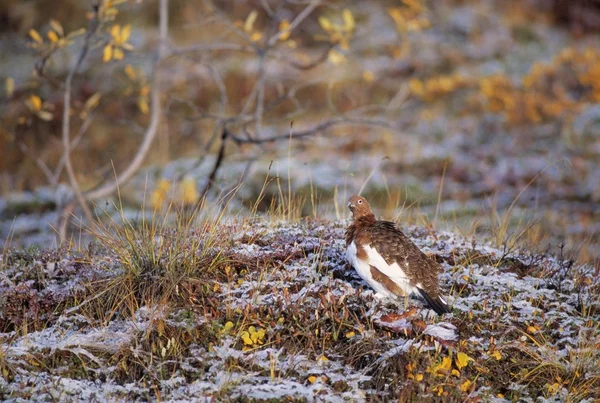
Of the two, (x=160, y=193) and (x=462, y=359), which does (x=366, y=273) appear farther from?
(x=160, y=193)

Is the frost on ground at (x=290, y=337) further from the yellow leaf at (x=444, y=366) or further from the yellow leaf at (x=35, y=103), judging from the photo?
the yellow leaf at (x=35, y=103)

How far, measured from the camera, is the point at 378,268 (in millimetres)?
3982

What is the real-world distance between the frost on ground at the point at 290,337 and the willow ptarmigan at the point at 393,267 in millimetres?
127

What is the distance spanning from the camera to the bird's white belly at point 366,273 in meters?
3.98

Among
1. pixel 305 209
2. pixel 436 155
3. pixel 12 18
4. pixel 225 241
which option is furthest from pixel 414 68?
pixel 225 241

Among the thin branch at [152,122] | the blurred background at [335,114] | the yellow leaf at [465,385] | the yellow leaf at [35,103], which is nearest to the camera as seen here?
the yellow leaf at [465,385]

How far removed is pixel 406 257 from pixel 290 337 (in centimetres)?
86

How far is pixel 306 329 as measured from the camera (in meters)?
3.85

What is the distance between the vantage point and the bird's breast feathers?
3.97 m

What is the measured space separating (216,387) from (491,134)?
11.2 meters

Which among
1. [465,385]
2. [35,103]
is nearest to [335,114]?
[35,103]

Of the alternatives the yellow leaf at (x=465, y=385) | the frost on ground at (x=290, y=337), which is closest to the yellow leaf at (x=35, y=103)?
the frost on ground at (x=290, y=337)

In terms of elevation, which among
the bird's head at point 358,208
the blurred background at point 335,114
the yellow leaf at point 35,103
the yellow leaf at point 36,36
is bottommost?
the blurred background at point 335,114

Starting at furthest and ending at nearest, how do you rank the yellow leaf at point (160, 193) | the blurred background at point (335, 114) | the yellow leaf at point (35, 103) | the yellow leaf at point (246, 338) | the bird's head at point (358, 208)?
the blurred background at point (335, 114)
the yellow leaf at point (35, 103)
the yellow leaf at point (160, 193)
the bird's head at point (358, 208)
the yellow leaf at point (246, 338)
